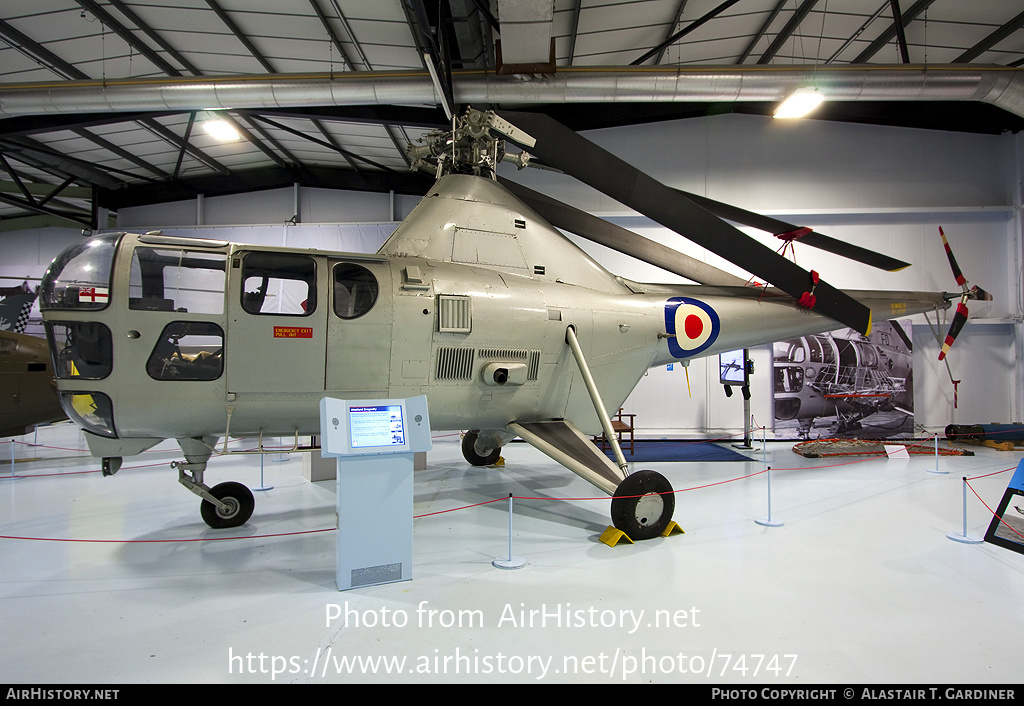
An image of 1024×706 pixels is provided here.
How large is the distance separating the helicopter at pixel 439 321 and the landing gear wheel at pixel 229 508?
0.06 feet

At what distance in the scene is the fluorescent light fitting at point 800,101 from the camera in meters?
8.61

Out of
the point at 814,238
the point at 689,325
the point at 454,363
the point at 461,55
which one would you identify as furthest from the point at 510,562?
the point at 461,55

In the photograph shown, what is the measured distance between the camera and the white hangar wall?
12.3 m

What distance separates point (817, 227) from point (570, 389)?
10.1m

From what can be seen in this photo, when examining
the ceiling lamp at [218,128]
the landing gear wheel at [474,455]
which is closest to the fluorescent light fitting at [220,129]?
the ceiling lamp at [218,128]

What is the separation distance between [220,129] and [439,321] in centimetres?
1002

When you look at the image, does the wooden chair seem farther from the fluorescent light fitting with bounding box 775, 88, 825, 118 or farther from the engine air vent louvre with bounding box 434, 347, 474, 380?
the fluorescent light fitting with bounding box 775, 88, 825, 118

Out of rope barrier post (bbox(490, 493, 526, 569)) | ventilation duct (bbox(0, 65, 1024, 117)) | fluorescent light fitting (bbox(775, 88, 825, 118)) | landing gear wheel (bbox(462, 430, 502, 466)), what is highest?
ventilation duct (bbox(0, 65, 1024, 117))

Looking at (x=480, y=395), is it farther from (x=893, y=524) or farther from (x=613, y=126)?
(x=613, y=126)

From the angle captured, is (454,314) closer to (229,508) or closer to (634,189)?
(634,189)

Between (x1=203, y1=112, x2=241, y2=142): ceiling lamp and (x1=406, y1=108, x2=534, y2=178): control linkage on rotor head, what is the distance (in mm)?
7502

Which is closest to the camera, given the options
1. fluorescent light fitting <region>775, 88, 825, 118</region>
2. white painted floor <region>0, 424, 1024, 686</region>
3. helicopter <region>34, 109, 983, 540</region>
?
white painted floor <region>0, 424, 1024, 686</region>

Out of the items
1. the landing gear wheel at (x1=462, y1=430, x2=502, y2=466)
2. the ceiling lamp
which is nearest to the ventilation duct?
the ceiling lamp

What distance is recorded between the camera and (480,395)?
5.69 meters
